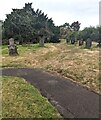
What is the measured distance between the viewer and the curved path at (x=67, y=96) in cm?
803

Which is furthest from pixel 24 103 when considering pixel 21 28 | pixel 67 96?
pixel 21 28

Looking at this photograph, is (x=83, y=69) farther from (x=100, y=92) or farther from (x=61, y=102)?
(x=61, y=102)

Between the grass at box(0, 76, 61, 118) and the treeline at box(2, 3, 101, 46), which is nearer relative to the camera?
the grass at box(0, 76, 61, 118)

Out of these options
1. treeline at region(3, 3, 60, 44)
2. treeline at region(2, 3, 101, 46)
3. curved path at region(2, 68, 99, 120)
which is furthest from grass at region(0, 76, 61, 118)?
treeline at region(3, 3, 60, 44)

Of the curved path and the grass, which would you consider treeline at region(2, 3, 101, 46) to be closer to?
the curved path

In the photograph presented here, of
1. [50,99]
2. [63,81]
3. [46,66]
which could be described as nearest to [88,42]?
[46,66]

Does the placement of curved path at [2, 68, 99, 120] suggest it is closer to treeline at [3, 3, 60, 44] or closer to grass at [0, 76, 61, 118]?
grass at [0, 76, 61, 118]

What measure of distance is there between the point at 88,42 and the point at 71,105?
22180 millimetres

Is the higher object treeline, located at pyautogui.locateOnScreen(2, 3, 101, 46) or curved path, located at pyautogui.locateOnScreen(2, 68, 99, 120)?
treeline, located at pyautogui.locateOnScreen(2, 3, 101, 46)

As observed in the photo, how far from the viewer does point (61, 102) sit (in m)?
9.01

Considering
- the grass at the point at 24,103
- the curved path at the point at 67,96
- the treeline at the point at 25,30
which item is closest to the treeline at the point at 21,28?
the treeline at the point at 25,30

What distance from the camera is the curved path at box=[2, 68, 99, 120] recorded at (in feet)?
26.3

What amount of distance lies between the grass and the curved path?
0.32 m

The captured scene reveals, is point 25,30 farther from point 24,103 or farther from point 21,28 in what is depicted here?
point 24,103
